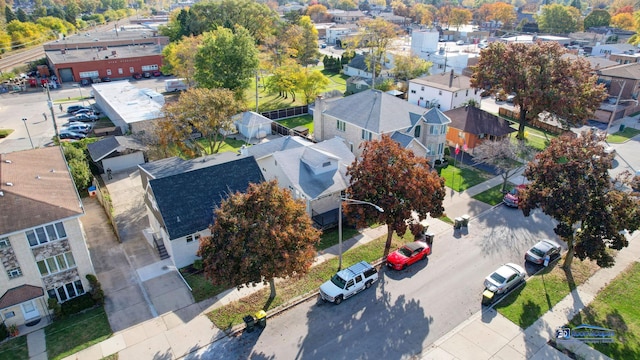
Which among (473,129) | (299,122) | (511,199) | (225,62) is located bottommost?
(511,199)

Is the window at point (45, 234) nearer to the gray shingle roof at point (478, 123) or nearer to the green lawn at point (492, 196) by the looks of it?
the green lawn at point (492, 196)

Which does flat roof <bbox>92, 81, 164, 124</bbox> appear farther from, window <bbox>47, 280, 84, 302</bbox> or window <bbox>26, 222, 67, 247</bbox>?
window <bbox>47, 280, 84, 302</bbox>

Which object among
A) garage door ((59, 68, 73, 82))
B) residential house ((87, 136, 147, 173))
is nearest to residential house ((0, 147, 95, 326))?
residential house ((87, 136, 147, 173))

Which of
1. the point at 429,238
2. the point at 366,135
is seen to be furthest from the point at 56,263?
the point at 366,135

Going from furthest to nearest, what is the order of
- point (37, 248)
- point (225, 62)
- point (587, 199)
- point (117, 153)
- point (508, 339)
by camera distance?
→ point (225, 62) < point (117, 153) < point (587, 199) < point (37, 248) < point (508, 339)

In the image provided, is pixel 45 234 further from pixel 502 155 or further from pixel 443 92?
pixel 443 92

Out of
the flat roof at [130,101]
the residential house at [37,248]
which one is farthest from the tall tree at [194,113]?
the residential house at [37,248]
